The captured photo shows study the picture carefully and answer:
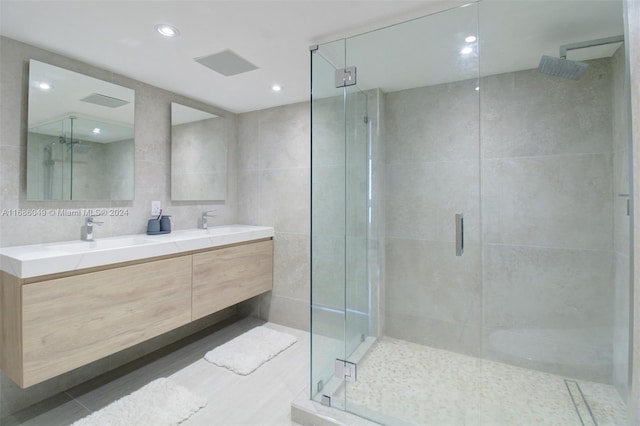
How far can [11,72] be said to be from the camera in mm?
1701

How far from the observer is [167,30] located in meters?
Result: 1.63

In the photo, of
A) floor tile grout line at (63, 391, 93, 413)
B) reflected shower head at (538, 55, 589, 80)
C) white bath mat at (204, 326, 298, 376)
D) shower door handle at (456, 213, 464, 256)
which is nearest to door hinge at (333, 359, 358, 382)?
white bath mat at (204, 326, 298, 376)

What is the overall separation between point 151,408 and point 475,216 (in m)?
2.20

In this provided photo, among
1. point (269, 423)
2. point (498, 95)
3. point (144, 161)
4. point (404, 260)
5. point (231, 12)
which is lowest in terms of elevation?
point (269, 423)

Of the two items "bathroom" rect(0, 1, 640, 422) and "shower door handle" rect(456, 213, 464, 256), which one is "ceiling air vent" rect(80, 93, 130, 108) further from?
"shower door handle" rect(456, 213, 464, 256)

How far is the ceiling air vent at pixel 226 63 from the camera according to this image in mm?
1922

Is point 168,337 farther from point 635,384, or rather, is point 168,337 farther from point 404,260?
point 635,384

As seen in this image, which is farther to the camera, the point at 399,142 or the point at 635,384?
the point at 399,142

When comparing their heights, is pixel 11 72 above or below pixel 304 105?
below

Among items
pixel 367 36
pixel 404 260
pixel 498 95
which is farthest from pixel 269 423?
pixel 498 95

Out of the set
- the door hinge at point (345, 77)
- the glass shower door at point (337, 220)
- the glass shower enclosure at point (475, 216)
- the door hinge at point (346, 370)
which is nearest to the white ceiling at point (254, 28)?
the glass shower enclosure at point (475, 216)

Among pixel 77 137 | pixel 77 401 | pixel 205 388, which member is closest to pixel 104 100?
pixel 77 137

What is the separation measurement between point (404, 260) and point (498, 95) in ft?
4.12

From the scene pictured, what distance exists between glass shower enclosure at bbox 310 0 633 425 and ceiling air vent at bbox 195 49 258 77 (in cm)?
53
